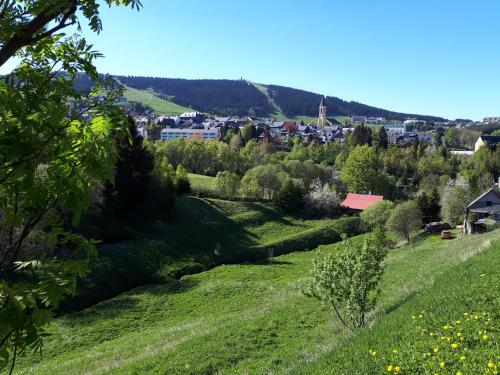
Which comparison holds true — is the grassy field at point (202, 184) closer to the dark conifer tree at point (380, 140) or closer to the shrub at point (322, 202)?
the shrub at point (322, 202)

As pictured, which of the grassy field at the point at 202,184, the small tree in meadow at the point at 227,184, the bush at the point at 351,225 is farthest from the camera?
the grassy field at the point at 202,184

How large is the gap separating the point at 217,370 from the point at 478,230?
4223cm

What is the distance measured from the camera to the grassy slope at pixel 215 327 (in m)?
14.8

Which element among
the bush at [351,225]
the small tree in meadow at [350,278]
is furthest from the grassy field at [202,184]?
the small tree in meadow at [350,278]

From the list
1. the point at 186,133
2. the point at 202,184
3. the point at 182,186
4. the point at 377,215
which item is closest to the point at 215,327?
the point at 377,215

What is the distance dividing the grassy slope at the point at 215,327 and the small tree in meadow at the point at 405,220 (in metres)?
14.7

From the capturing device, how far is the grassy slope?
14773 mm

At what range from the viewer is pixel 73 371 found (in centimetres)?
1670

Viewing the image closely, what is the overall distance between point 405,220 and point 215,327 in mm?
34145

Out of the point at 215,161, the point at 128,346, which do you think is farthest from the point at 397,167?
the point at 128,346

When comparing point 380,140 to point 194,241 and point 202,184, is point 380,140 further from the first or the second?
point 194,241

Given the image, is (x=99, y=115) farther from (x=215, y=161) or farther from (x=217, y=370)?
(x=215, y=161)

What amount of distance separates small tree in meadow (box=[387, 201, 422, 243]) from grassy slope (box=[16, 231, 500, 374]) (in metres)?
14.7

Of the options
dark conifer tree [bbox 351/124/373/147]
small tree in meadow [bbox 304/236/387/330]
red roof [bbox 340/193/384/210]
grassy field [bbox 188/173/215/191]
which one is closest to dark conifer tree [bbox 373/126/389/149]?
dark conifer tree [bbox 351/124/373/147]
